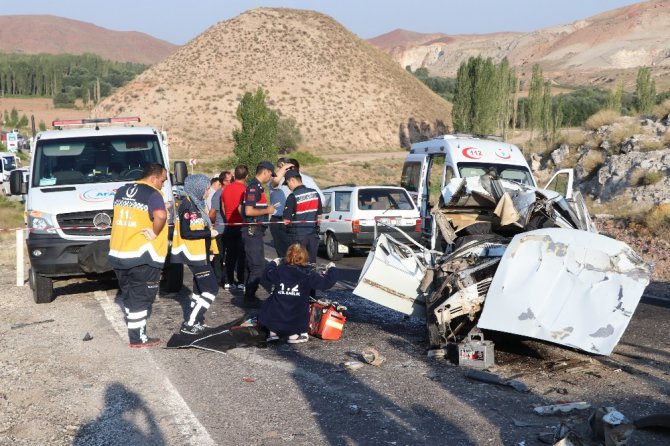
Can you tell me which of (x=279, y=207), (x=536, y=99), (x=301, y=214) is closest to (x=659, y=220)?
(x=279, y=207)

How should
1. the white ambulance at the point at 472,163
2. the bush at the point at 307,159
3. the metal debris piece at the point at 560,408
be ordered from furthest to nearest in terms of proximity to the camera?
the bush at the point at 307,159 → the white ambulance at the point at 472,163 → the metal debris piece at the point at 560,408

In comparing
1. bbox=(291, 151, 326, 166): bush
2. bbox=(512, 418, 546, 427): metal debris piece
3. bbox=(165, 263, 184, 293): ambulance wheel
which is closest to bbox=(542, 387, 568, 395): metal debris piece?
bbox=(512, 418, 546, 427): metal debris piece

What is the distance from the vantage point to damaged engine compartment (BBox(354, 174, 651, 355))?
709cm

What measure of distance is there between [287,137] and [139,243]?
209ft

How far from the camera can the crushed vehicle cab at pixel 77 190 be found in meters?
11.1

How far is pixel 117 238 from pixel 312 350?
2.36m

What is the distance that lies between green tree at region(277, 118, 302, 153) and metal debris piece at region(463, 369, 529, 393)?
63.9 meters

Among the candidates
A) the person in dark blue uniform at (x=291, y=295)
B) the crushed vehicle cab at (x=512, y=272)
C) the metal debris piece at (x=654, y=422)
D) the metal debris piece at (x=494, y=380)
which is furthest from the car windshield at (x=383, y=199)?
the metal debris piece at (x=654, y=422)

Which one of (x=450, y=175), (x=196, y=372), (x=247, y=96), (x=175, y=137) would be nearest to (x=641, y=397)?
(x=196, y=372)

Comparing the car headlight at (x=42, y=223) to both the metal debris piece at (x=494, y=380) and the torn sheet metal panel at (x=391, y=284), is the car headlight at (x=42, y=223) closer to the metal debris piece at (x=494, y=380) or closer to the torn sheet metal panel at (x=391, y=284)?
the torn sheet metal panel at (x=391, y=284)

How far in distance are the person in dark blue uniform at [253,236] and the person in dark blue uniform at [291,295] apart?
2170mm

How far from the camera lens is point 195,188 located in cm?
952

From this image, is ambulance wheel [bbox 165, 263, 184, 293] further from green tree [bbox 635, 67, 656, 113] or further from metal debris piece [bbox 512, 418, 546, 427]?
green tree [bbox 635, 67, 656, 113]

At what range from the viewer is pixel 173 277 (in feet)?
40.0
